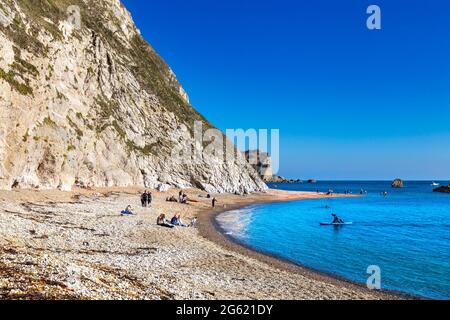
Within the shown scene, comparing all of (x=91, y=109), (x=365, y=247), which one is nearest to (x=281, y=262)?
(x=365, y=247)

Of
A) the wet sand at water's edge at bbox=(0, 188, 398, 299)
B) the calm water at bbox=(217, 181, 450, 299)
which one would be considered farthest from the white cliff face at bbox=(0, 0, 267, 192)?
the calm water at bbox=(217, 181, 450, 299)

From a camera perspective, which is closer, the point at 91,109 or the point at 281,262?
the point at 281,262

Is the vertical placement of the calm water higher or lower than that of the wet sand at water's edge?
lower

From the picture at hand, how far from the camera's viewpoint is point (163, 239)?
26.2 m

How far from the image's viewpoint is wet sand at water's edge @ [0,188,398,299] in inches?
436

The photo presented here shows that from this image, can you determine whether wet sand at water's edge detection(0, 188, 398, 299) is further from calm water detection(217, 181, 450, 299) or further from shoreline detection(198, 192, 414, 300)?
calm water detection(217, 181, 450, 299)

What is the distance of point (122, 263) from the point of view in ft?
54.4

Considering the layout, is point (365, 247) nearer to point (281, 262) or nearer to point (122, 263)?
point (281, 262)

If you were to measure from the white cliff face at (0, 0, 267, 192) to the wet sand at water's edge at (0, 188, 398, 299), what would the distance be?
7.69 m

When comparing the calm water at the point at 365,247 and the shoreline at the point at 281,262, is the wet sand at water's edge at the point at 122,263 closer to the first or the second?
the shoreline at the point at 281,262

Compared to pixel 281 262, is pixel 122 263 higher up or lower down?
higher up

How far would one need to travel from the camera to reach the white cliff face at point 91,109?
3816 centimetres

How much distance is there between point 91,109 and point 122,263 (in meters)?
47.5

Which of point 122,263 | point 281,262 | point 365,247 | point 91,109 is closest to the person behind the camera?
point 122,263
